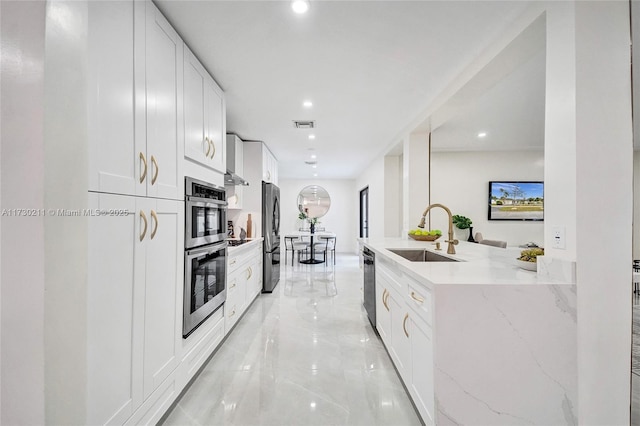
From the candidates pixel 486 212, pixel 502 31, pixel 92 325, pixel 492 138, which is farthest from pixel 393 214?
pixel 92 325

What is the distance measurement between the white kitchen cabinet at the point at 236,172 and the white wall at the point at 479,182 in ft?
9.19

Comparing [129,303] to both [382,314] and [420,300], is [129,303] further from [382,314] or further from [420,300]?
[382,314]

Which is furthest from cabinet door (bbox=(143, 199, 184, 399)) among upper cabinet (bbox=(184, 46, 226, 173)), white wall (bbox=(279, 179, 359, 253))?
white wall (bbox=(279, 179, 359, 253))

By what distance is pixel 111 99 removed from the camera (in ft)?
3.85

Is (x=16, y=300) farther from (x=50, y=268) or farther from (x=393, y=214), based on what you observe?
(x=393, y=214)

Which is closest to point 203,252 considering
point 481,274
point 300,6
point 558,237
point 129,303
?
point 129,303

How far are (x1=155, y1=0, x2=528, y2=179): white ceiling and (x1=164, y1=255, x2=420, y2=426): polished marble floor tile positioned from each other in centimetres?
243

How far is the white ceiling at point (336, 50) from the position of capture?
1.60m

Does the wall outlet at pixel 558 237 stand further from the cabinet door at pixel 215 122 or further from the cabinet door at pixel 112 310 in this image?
the cabinet door at pixel 215 122

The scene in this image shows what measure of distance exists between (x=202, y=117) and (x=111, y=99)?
99 cm

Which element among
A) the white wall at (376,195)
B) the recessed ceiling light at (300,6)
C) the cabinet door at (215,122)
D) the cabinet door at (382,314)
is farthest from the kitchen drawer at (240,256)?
the white wall at (376,195)

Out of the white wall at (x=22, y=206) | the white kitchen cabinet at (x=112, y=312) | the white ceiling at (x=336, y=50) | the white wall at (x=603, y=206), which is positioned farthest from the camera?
the white ceiling at (x=336, y=50)

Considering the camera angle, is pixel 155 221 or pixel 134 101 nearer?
pixel 134 101

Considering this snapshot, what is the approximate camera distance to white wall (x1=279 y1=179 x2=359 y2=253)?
892 cm
